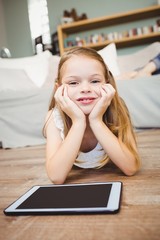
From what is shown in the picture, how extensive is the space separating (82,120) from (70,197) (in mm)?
238

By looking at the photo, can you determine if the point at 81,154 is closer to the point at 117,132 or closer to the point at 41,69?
the point at 117,132

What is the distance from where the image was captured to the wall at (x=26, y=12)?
3684 millimetres

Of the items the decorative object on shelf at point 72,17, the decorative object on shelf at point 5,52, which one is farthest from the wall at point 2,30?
the decorative object on shelf at point 72,17

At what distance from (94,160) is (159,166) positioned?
0.24 meters

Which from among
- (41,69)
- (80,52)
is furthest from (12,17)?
(80,52)

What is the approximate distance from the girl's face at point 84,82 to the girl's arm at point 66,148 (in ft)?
0.09

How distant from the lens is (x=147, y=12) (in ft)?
11.0

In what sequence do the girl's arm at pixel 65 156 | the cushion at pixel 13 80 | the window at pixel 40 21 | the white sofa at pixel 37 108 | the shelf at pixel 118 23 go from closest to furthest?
1. the girl's arm at pixel 65 156
2. the white sofa at pixel 37 108
3. the cushion at pixel 13 80
4. the shelf at pixel 118 23
5. the window at pixel 40 21

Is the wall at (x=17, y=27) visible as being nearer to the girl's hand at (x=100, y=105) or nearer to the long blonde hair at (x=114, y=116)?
the long blonde hair at (x=114, y=116)

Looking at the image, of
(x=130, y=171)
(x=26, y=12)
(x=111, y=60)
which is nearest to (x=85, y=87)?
(x=130, y=171)

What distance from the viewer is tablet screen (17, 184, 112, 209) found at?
0.55 m

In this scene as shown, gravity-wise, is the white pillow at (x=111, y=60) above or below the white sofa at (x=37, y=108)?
above

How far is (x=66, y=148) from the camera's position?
0.70 m

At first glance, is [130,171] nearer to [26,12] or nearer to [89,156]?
[89,156]
